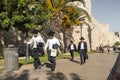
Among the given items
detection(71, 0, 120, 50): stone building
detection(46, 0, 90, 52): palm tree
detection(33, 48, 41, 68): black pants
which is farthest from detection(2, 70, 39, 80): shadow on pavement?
detection(71, 0, 120, 50): stone building

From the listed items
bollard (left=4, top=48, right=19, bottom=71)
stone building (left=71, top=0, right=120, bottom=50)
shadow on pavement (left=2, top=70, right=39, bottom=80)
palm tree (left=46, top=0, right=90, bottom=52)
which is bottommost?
shadow on pavement (left=2, top=70, right=39, bottom=80)

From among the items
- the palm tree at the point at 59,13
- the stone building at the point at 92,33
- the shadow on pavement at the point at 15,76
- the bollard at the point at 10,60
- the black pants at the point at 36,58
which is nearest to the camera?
the shadow on pavement at the point at 15,76

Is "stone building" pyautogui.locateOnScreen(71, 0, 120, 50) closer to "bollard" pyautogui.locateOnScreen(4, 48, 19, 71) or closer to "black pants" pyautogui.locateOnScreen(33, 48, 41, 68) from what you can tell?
"black pants" pyautogui.locateOnScreen(33, 48, 41, 68)

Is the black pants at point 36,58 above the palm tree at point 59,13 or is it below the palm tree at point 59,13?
below

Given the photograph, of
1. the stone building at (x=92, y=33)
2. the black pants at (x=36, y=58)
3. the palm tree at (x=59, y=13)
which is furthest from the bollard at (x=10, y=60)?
the stone building at (x=92, y=33)

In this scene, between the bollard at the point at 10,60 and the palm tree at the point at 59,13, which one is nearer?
the bollard at the point at 10,60

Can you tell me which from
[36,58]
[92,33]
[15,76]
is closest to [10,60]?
[36,58]

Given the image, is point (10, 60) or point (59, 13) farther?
point (59, 13)

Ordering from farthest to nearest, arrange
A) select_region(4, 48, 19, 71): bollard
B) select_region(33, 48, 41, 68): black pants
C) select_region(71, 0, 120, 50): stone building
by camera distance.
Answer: select_region(71, 0, 120, 50): stone building
select_region(33, 48, 41, 68): black pants
select_region(4, 48, 19, 71): bollard

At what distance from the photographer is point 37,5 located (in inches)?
870

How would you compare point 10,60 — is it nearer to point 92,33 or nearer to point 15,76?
point 15,76

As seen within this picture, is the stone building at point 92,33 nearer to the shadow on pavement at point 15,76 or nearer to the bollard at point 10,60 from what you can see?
the bollard at point 10,60

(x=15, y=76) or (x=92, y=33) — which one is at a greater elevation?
(x=92, y=33)

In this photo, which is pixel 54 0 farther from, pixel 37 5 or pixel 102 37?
pixel 102 37
